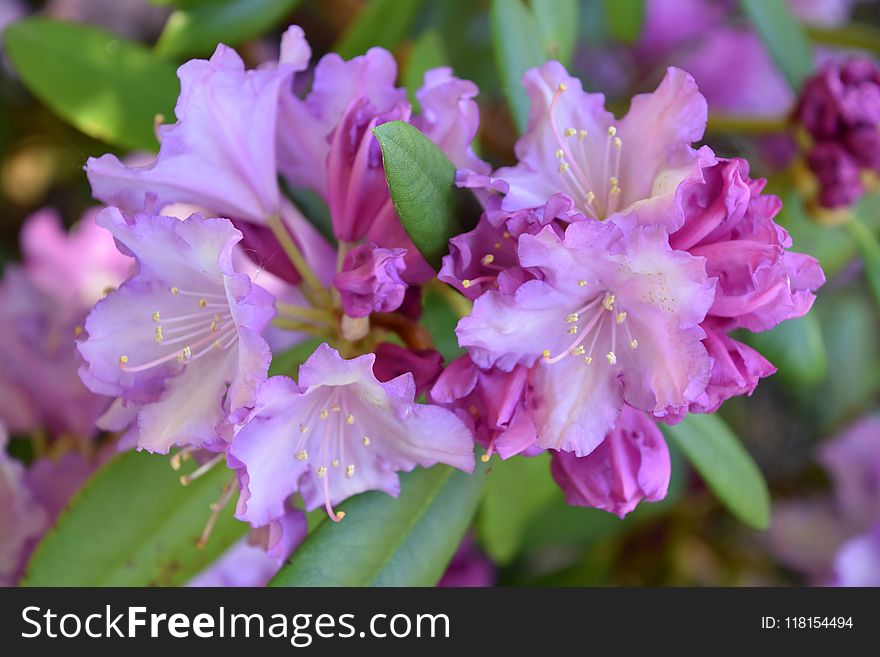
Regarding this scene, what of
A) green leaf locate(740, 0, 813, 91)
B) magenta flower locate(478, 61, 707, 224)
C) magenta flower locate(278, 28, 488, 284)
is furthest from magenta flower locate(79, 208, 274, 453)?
green leaf locate(740, 0, 813, 91)

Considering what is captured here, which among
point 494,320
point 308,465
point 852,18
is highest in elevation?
point 494,320

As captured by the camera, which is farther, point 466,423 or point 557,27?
→ point 557,27

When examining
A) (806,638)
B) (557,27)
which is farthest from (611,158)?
(806,638)

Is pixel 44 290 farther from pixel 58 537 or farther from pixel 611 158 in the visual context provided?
pixel 611 158

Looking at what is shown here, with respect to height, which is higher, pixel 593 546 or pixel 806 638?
pixel 806 638

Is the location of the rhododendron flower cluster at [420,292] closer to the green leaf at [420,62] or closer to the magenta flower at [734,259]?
the magenta flower at [734,259]

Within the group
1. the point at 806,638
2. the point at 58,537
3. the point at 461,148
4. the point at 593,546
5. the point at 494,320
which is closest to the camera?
the point at 494,320

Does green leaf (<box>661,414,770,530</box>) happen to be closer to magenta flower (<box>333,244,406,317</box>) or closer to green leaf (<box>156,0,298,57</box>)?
magenta flower (<box>333,244,406,317</box>)
